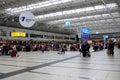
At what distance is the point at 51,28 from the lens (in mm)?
40969

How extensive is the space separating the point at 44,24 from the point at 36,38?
3.98 meters

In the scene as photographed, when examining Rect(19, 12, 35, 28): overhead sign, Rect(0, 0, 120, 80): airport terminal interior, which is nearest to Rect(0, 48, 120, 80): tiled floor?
Rect(0, 0, 120, 80): airport terminal interior

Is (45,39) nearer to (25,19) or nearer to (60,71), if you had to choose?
(25,19)

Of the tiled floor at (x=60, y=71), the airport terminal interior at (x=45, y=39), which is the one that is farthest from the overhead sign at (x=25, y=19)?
the tiled floor at (x=60, y=71)

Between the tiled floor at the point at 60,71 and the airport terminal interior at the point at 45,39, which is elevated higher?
the airport terminal interior at the point at 45,39

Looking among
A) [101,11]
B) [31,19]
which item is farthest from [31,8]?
[31,19]

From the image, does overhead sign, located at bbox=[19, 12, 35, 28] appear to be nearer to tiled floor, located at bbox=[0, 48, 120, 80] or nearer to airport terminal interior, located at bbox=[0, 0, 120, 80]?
airport terminal interior, located at bbox=[0, 0, 120, 80]

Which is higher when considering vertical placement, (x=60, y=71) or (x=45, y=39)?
(x=45, y=39)

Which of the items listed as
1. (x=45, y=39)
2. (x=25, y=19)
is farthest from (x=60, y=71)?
(x=45, y=39)

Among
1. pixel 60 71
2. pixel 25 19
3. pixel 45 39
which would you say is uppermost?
pixel 25 19

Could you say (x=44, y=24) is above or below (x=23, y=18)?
above

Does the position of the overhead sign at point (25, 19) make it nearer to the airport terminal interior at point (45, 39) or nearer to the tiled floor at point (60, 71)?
the airport terminal interior at point (45, 39)

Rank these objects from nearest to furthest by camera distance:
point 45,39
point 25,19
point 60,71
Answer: point 60,71 < point 25,19 < point 45,39

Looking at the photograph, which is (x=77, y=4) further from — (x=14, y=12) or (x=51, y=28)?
(x=51, y=28)
